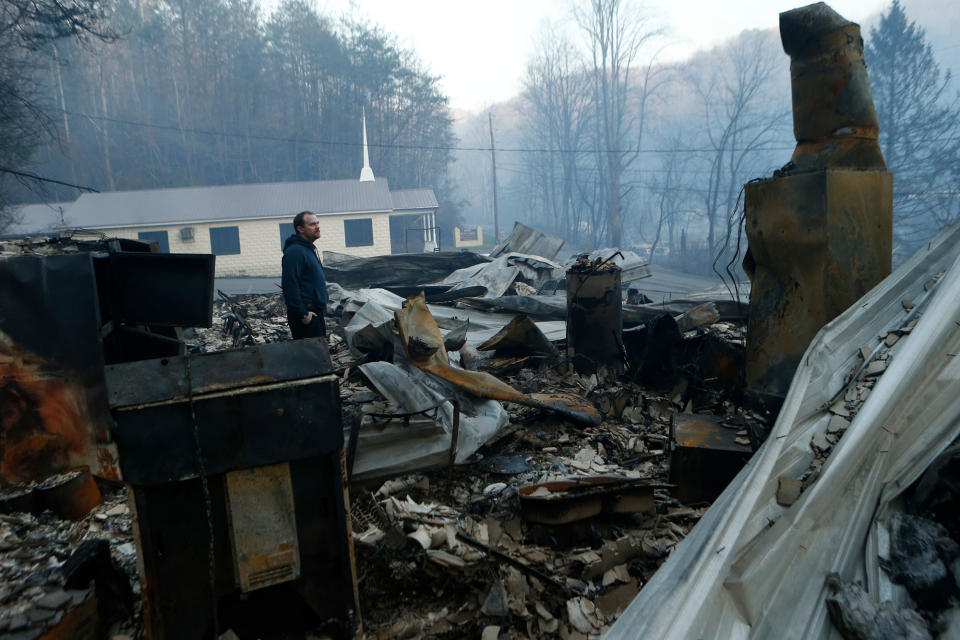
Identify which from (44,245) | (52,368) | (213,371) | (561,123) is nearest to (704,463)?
(213,371)

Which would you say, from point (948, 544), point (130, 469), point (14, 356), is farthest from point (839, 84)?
point (14, 356)

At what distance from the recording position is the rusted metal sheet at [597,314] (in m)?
6.11

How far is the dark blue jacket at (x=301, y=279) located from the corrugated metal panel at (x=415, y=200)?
24.7 meters

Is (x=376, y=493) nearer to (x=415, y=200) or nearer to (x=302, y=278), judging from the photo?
(x=302, y=278)

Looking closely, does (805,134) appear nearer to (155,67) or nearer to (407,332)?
(407,332)

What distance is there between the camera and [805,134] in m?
4.50

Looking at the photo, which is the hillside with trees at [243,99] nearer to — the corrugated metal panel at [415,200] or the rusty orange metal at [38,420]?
the corrugated metal panel at [415,200]

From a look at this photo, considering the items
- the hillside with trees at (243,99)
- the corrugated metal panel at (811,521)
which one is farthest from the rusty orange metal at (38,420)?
the hillside with trees at (243,99)

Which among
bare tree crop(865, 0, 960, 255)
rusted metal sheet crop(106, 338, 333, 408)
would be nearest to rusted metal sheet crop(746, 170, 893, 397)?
rusted metal sheet crop(106, 338, 333, 408)

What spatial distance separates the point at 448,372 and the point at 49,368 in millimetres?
2818

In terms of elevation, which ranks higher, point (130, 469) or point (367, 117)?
point (367, 117)

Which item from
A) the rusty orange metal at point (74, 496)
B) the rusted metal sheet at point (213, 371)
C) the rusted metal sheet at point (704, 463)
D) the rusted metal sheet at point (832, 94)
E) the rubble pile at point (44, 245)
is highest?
the rusted metal sheet at point (832, 94)

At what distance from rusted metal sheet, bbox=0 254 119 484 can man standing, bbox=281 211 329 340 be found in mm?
1696

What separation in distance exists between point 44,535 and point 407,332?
2.71 meters
